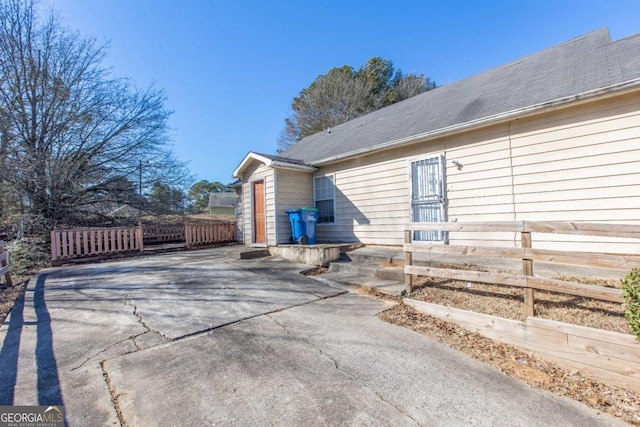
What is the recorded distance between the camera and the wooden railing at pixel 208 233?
1146 centimetres

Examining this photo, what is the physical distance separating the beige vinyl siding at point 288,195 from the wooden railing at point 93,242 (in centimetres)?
565

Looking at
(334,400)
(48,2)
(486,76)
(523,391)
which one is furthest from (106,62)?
(523,391)

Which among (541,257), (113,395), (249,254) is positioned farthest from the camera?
(249,254)

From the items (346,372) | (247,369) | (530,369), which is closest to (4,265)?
(247,369)

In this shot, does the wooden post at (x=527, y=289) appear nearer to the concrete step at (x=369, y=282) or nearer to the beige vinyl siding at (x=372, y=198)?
the concrete step at (x=369, y=282)

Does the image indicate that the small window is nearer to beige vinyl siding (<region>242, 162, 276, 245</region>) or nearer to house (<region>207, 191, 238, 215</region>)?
beige vinyl siding (<region>242, 162, 276, 245</region>)

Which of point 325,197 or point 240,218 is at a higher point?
point 325,197

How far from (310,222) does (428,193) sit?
10.7 ft

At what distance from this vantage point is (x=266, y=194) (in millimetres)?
8445

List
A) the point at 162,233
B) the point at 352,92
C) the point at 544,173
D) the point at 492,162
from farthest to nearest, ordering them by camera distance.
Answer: the point at 352,92
the point at 162,233
the point at 492,162
the point at 544,173

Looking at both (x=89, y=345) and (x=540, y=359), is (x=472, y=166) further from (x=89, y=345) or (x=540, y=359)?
(x=89, y=345)

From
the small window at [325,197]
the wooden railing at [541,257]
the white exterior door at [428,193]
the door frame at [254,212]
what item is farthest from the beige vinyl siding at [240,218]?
the wooden railing at [541,257]

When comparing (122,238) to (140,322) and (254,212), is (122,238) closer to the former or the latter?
(254,212)

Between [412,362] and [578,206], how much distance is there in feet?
14.0
